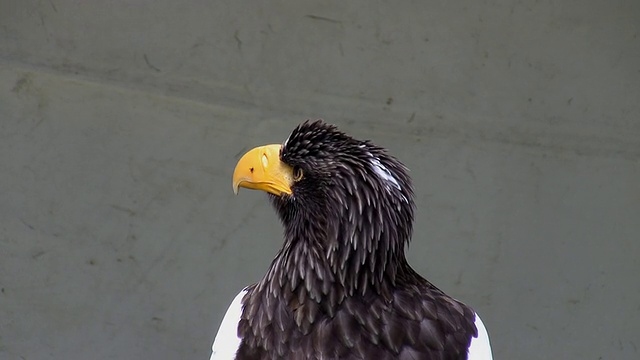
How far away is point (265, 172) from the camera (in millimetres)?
2119

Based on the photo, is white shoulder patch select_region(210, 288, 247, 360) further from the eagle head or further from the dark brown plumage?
the eagle head

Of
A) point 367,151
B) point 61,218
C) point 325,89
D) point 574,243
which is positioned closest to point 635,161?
point 574,243

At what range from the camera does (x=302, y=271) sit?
2.04 metres

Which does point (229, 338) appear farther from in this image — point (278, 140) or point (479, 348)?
point (278, 140)

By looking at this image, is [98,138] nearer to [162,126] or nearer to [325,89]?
[162,126]

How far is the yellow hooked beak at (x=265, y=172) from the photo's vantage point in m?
2.11

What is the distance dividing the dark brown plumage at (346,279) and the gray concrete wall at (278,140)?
4.72ft

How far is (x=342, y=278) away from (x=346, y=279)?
0.05ft

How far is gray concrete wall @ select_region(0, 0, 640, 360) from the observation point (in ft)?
11.0

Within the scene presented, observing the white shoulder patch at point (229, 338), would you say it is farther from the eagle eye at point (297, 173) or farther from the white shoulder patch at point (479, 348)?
the white shoulder patch at point (479, 348)

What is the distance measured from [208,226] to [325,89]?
743 mm

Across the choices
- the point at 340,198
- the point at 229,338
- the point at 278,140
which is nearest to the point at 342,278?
the point at 340,198

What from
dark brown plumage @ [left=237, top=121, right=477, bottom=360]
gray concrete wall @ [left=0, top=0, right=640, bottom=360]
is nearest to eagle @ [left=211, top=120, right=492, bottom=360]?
dark brown plumage @ [left=237, top=121, right=477, bottom=360]

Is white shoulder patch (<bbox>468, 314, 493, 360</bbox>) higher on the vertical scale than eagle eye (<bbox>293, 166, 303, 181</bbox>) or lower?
lower
